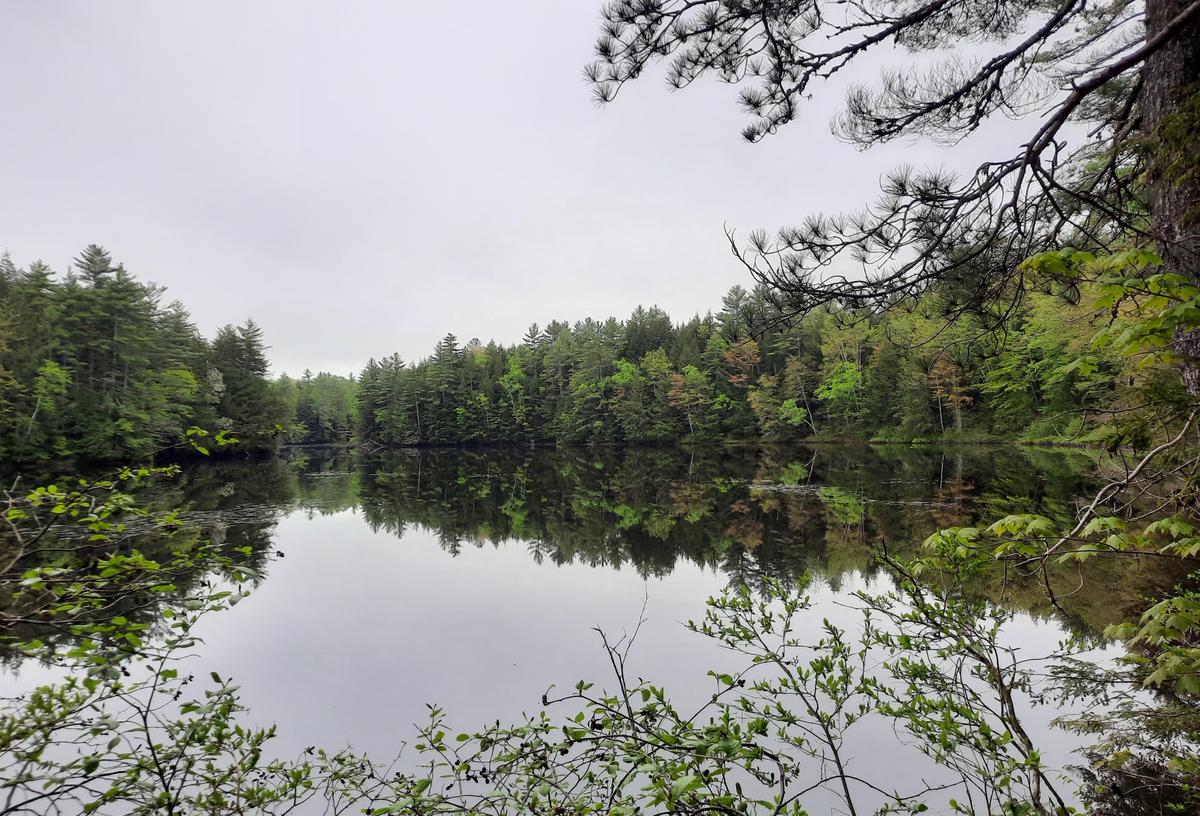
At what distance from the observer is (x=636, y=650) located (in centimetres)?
661

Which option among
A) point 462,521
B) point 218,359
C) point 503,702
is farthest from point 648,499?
point 218,359

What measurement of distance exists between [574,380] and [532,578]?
4361cm

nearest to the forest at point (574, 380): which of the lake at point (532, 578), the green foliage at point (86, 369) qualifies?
the green foliage at point (86, 369)

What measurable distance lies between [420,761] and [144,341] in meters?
34.4

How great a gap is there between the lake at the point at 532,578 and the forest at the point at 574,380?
314 centimetres

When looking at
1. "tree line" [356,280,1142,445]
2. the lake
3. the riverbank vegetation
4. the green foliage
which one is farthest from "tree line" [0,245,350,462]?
"tree line" [356,280,1142,445]

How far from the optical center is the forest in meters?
21.5

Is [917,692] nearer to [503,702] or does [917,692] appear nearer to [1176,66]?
[1176,66]

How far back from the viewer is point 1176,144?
7.52 feet

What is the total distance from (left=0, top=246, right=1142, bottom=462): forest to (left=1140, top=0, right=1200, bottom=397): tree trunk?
552mm

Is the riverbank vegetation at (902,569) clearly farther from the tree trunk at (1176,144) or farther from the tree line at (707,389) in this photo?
the tree line at (707,389)

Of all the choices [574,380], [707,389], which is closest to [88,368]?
[574,380]

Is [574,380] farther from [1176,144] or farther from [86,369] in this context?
[1176,144]

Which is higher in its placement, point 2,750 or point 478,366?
point 478,366
